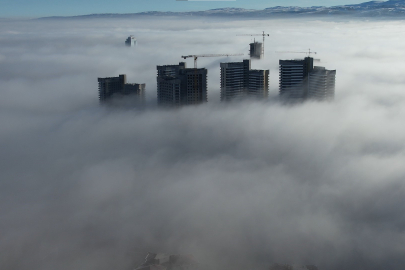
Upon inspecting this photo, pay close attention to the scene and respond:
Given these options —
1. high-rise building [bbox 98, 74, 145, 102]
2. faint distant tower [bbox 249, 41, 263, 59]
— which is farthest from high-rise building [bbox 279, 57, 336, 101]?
faint distant tower [bbox 249, 41, 263, 59]

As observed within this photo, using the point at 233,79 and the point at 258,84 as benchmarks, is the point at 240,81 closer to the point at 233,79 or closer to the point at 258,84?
the point at 233,79

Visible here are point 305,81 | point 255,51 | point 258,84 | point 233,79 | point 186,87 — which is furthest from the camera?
point 255,51

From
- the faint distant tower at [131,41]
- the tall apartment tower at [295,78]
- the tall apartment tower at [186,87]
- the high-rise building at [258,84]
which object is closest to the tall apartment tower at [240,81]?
the high-rise building at [258,84]

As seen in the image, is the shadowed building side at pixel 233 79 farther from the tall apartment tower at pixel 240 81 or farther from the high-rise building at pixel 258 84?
the high-rise building at pixel 258 84

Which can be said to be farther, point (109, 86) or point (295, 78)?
point (109, 86)

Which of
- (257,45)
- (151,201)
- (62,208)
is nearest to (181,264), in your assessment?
(151,201)

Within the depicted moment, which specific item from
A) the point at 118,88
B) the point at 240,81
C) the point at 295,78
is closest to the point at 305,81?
the point at 295,78

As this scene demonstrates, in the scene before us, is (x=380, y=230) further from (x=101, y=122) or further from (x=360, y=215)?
(x=101, y=122)
